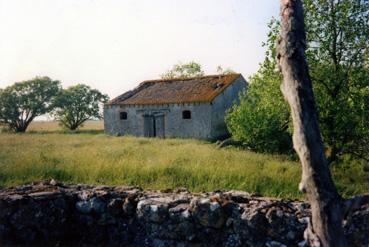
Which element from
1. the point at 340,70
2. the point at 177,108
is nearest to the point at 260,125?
the point at 340,70

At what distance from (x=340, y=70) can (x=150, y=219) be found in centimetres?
934

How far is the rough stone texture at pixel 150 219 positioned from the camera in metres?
4.57

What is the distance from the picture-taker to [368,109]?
1110cm

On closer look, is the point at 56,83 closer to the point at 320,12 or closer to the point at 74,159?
the point at 74,159

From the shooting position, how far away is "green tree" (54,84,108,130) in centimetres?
4172

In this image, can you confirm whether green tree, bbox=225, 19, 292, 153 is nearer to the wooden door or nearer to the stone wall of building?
the stone wall of building

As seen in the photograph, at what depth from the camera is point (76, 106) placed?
138 feet

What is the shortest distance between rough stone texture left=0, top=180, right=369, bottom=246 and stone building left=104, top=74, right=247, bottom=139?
18.0m

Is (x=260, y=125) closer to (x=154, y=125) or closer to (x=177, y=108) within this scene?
(x=177, y=108)

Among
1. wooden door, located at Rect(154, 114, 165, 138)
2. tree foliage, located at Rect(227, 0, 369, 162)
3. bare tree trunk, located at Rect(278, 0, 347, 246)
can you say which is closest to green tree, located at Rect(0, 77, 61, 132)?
wooden door, located at Rect(154, 114, 165, 138)

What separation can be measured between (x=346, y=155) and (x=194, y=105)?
12.5 metres

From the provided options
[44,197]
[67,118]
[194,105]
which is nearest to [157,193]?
[44,197]

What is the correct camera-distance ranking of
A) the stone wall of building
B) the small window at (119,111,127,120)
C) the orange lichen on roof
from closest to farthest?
the stone wall of building → the orange lichen on roof → the small window at (119,111,127,120)

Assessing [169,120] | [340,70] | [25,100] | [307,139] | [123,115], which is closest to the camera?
[307,139]
